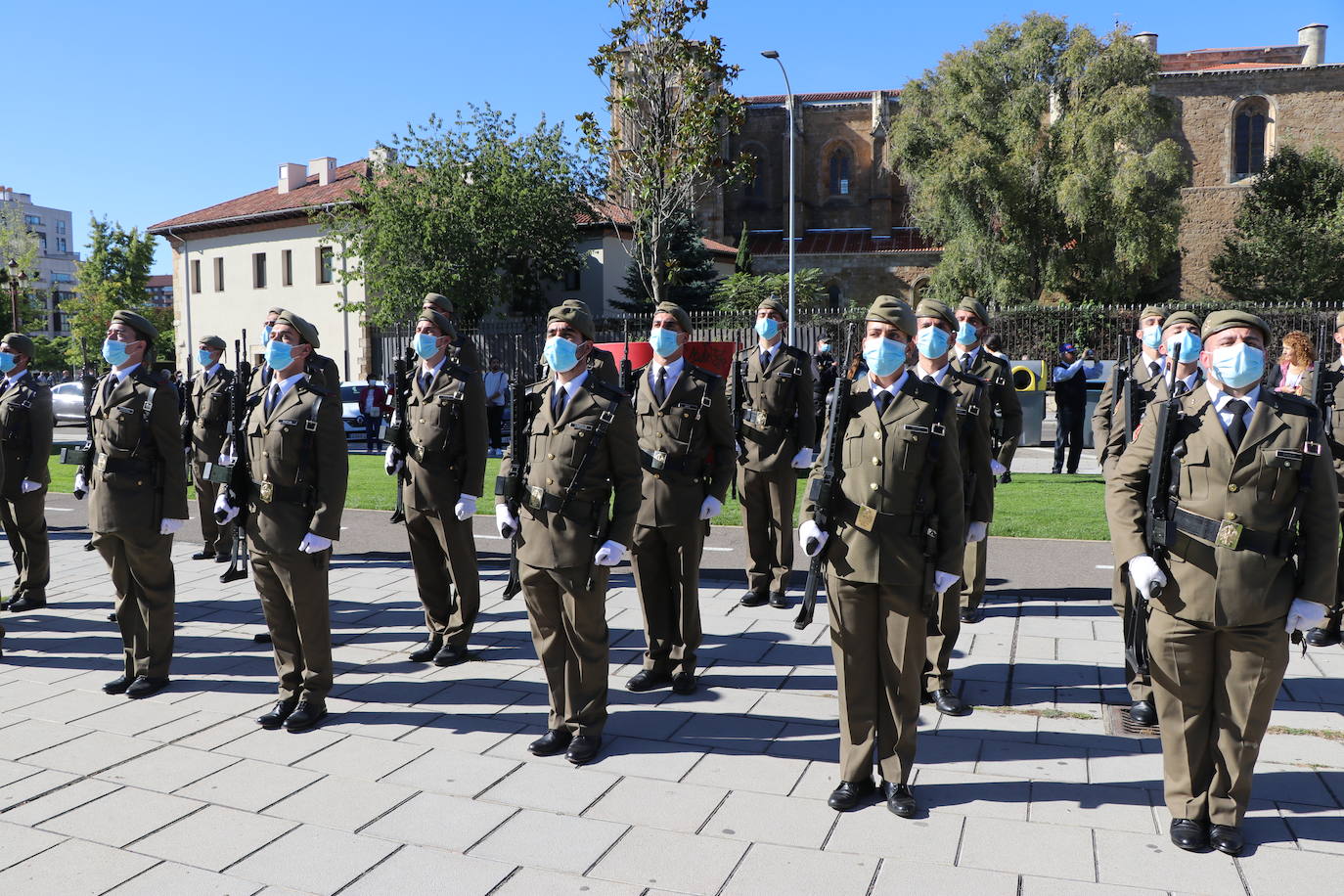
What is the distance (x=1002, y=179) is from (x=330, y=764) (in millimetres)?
36290

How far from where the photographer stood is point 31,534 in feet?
27.0

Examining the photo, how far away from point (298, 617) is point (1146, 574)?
161 inches

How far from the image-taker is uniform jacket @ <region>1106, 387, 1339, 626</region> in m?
3.79

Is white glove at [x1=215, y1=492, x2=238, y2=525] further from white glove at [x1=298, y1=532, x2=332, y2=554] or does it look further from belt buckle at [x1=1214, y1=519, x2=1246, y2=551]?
belt buckle at [x1=1214, y1=519, x2=1246, y2=551]

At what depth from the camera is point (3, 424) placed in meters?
7.99

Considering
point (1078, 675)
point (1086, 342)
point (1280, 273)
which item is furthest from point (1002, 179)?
point (1078, 675)

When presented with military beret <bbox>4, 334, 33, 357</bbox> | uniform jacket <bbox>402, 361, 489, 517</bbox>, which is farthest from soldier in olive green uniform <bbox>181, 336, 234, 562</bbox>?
uniform jacket <bbox>402, 361, 489, 517</bbox>

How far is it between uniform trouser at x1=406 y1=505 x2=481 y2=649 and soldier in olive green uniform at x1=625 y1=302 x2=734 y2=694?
118 centimetres

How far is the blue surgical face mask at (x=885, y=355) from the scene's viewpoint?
4336 millimetres

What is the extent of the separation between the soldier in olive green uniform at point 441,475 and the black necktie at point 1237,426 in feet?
13.2

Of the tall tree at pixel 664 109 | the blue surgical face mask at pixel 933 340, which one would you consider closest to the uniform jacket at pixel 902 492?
the blue surgical face mask at pixel 933 340

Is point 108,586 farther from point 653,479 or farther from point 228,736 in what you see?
point 653,479

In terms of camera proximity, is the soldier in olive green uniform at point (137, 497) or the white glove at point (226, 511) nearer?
the white glove at point (226, 511)

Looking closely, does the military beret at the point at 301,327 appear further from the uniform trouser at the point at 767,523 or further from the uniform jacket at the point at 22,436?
the uniform jacket at the point at 22,436
